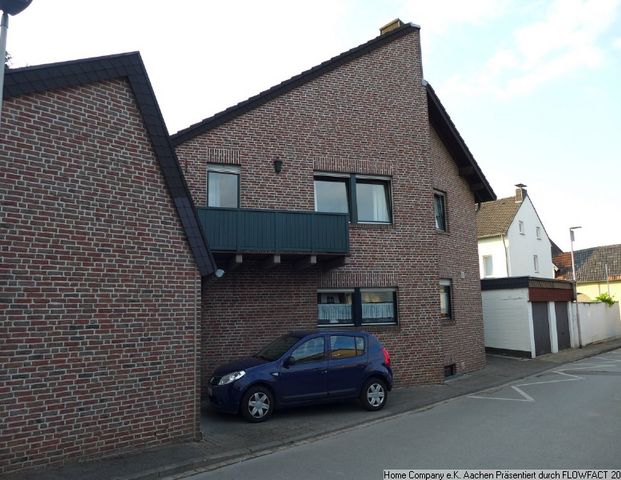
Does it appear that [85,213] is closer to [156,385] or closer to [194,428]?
[156,385]

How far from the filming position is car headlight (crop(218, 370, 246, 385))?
30.2ft

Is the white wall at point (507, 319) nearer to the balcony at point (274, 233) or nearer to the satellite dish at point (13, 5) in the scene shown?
the balcony at point (274, 233)

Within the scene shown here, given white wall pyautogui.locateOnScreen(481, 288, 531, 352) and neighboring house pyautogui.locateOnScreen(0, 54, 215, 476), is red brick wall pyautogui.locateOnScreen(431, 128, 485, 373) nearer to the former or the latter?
white wall pyautogui.locateOnScreen(481, 288, 531, 352)

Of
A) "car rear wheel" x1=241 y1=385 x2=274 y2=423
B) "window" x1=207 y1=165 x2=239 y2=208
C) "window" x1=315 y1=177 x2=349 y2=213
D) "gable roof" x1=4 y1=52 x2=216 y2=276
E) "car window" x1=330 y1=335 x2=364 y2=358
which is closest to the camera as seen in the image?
"gable roof" x1=4 y1=52 x2=216 y2=276

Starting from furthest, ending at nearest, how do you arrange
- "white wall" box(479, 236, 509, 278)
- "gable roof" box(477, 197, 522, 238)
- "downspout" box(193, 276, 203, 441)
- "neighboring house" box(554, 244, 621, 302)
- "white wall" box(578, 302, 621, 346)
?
1. "neighboring house" box(554, 244, 621, 302)
2. "gable roof" box(477, 197, 522, 238)
3. "white wall" box(479, 236, 509, 278)
4. "white wall" box(578, 302, 621, 346)
5. "downspout" box(193, 276, 203, 441)

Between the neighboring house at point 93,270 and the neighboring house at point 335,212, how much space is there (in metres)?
2.78

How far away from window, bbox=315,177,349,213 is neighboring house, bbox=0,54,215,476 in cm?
552

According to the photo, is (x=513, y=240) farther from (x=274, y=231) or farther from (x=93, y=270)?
(x=93, y=270)

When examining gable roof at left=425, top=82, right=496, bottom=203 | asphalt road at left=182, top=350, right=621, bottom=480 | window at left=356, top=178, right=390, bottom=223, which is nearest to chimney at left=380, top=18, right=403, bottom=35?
gable roof at left=425, top=82, right=496, bottom=203

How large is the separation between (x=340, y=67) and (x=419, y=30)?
10.7 feet

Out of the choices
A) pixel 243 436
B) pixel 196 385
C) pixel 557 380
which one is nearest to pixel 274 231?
pixel 196 385

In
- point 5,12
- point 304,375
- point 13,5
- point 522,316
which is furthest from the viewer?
point 522,316

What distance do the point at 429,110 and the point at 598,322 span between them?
17.9 meters

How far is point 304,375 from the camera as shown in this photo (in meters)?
9.63
